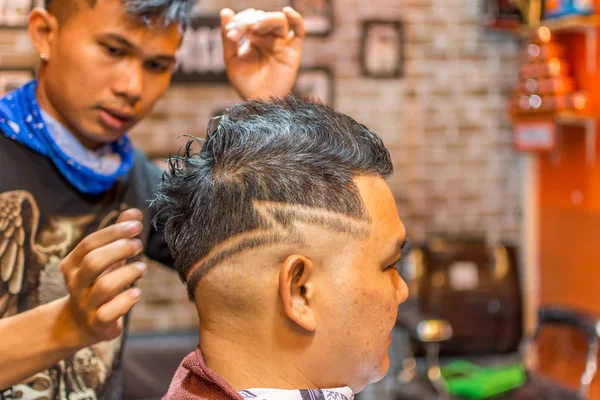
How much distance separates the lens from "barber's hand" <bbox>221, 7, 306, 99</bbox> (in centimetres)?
168

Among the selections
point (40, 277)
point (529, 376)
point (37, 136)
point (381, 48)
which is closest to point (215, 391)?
point (40, 277)

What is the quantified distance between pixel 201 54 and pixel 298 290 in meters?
3.13

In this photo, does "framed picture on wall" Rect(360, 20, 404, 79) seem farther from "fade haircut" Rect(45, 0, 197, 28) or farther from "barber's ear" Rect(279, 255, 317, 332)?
"barber's ear" Rect(279, 255, 317, 332)

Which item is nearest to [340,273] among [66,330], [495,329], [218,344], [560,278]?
[218,344]

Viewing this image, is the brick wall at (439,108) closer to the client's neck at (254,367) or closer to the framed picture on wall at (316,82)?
the framed picture on wall at (316,82)

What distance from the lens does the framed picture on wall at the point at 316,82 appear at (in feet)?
13.7

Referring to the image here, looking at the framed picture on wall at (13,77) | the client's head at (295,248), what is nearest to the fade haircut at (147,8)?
the client's head at (295,248)

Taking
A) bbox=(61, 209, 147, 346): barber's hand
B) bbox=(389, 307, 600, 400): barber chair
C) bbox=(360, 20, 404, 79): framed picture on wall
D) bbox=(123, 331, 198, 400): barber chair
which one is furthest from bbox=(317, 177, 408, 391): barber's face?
bbox=(360, 20, 404, 79): framed picture on wall

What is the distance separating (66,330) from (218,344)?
0.27 metres

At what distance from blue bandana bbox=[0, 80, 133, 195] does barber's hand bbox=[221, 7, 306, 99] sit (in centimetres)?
40

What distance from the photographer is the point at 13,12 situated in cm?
370

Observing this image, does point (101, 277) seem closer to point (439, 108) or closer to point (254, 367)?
point (254, 367)

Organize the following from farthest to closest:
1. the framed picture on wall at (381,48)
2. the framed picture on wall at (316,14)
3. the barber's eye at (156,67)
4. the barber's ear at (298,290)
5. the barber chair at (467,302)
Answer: the framed picture on wall at (381,48), the framed picture on wall at (316,14), the barber chair at (467,302), the barber's eye at (156,67), the barber's ear at (298,290)

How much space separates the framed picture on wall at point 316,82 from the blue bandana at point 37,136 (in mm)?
2597
